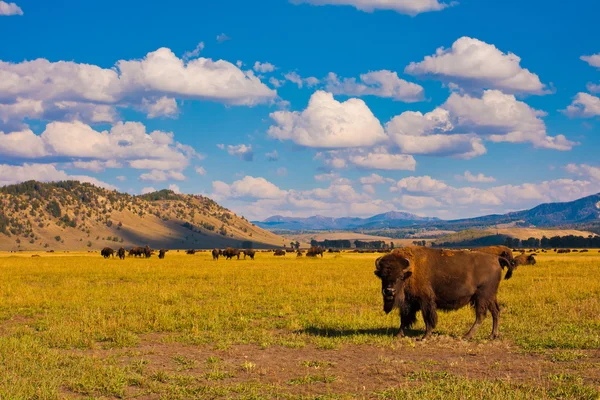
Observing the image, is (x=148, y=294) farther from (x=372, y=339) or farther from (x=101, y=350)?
(x=372, y=339)

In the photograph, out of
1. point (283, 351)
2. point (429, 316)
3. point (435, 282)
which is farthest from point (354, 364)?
point (435, 282)

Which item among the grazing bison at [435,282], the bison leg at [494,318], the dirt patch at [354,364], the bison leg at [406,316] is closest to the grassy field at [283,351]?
the dirt patch at [354,364]

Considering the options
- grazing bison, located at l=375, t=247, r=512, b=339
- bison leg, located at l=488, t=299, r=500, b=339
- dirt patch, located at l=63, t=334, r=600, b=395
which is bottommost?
dirt patch, located at l=63, t=334, r=600, b=395

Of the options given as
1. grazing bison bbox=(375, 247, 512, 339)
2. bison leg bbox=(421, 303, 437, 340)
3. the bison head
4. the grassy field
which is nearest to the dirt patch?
the grassy field

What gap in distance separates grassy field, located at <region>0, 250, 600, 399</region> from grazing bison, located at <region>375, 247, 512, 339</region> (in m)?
0.79

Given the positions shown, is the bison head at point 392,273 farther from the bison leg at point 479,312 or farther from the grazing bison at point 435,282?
the bison leg at point 479,312

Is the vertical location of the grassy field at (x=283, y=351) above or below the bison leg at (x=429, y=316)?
below

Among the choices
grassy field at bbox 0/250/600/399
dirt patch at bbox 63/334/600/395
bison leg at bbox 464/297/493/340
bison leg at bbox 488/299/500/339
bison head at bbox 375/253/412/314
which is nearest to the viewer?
grassy field at bbox 0/250/600/399

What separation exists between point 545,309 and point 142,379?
14.5 m

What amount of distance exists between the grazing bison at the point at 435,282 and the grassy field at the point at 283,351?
30.9 inches

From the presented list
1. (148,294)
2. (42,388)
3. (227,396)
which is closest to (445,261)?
(227,396)

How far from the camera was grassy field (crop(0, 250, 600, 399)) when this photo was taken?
31.4ft

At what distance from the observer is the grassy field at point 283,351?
31.4ft

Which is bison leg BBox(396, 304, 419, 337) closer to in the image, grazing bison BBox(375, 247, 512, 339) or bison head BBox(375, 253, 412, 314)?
grazing bison BBox(375, 247, 512, 339)
